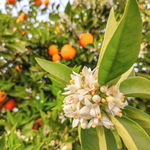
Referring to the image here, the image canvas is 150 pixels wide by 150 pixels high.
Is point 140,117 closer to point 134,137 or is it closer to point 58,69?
point 134,137

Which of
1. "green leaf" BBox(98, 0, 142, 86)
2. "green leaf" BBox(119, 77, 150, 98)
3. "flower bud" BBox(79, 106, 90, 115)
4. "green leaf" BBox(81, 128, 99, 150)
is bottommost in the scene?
"green leaf" BBox(81, 128, 99, 150)

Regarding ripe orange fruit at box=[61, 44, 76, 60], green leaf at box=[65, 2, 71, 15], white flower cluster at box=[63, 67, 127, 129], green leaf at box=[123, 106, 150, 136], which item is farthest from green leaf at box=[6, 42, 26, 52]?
green leaf at box=[123, 106, 150, 136]

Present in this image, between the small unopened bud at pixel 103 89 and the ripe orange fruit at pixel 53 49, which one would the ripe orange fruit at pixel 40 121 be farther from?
the small unopened bud at pixel 103 89

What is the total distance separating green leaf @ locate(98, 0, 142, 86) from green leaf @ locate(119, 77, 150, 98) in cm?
10

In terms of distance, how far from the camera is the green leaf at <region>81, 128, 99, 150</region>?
0.44 metres

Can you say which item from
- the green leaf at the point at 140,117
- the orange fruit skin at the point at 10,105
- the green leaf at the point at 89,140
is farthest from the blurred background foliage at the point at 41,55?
the green leaf at the point at 140,117

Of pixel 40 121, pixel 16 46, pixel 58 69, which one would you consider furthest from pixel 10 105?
pixel 58 69

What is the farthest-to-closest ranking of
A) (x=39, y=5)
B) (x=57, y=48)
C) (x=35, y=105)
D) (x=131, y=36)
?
(x=39, y=5) → (x=57, y=48) → (x=35, y=105) → (x=131, y=36)

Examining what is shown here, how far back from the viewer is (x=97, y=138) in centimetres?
47

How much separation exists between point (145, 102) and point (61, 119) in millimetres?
715

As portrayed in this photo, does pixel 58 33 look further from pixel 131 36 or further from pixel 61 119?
pixel 131 36

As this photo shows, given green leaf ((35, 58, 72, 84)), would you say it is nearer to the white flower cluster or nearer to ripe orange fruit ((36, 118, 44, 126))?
the white flower cluster

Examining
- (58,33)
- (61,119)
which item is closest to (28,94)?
(61,119)

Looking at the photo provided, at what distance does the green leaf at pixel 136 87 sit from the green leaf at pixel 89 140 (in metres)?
0.19
